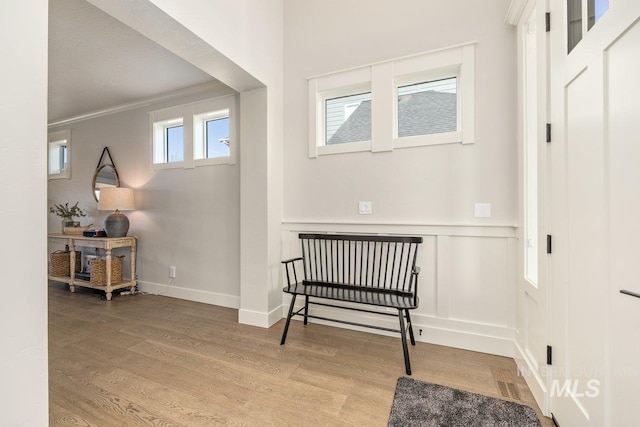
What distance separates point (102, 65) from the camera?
9.90 ft

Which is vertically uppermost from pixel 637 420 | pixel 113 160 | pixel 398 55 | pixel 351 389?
pixel 398 55

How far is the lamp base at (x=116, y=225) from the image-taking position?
144 inches

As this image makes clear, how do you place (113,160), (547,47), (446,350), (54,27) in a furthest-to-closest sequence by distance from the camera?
(113,160) → (54,27) → (446,350) → (547,47)

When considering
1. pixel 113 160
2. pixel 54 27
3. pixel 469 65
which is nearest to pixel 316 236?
pixel 469 65

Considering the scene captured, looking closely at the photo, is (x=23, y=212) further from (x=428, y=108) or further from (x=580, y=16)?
(x=428, y=108)

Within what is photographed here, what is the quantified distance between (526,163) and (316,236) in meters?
1.75

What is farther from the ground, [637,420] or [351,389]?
[637,420]

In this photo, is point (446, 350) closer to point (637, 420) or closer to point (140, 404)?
point (637, 420)

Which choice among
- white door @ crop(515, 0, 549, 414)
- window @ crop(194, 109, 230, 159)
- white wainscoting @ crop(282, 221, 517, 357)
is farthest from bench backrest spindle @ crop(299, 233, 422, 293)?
window @ crop(194, 109, 230, 159)

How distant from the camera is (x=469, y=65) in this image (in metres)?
2.20

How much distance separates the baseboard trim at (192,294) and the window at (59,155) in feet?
8.67

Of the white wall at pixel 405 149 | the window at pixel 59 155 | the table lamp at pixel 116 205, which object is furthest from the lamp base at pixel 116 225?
the white wall at pixel 405 149

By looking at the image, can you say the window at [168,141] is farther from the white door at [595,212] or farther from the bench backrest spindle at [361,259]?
the white door at [595,212]

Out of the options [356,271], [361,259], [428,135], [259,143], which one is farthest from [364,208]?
[259,143]
